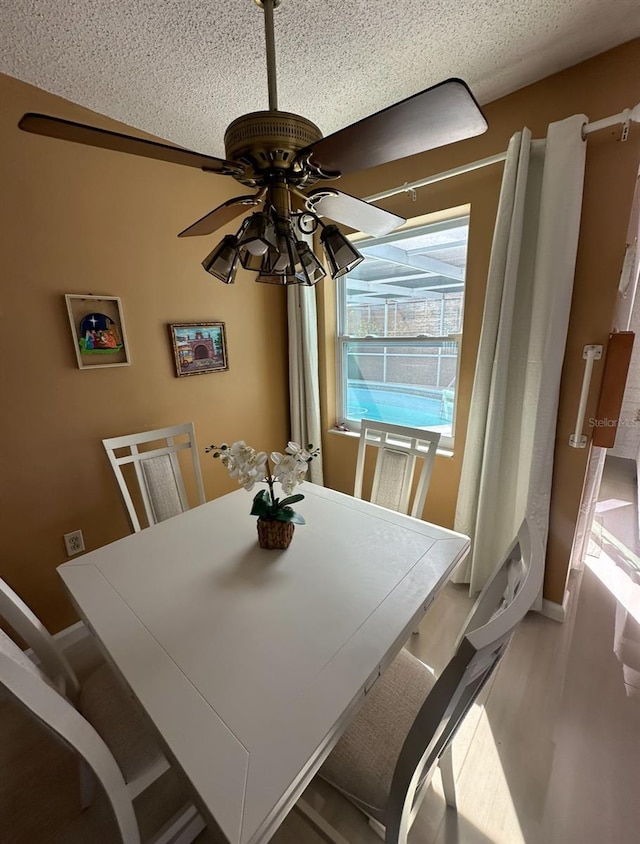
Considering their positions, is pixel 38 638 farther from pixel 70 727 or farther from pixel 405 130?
pixel 405 130

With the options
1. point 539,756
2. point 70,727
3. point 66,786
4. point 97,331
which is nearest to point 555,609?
point 539,756

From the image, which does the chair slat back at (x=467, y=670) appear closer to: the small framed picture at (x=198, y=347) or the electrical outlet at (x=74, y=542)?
the electrical outlet at (x=74, y=542)

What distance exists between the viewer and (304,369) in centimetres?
256

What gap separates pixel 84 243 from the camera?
65.4 inches

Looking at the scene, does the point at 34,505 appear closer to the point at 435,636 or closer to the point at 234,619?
the point at 234,619

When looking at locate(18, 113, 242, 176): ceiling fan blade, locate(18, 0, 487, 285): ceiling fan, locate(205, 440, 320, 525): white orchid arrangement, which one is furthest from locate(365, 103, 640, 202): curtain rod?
locate(205, 440, 320, 525): white orchid arrangement

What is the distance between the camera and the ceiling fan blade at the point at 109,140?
0.71 meters

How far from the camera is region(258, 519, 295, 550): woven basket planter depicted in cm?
127

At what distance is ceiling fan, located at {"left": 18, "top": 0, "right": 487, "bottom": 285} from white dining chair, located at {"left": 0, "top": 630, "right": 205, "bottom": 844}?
1013 millimetres

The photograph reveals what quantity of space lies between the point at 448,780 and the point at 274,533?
93cm

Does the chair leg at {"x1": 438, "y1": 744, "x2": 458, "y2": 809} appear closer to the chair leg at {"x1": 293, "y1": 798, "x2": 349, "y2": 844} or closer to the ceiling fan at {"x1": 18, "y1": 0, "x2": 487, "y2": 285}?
the chair leg at {"x1": 293, "y1": 798, "x2": 349, "y2": 844}

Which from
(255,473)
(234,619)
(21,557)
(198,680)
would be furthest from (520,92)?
(21,557)

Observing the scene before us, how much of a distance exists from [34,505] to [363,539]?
5.06 feet

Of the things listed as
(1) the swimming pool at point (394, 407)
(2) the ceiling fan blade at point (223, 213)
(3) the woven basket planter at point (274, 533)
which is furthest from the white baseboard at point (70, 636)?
(1) the swimming pool at point (394, 407)
